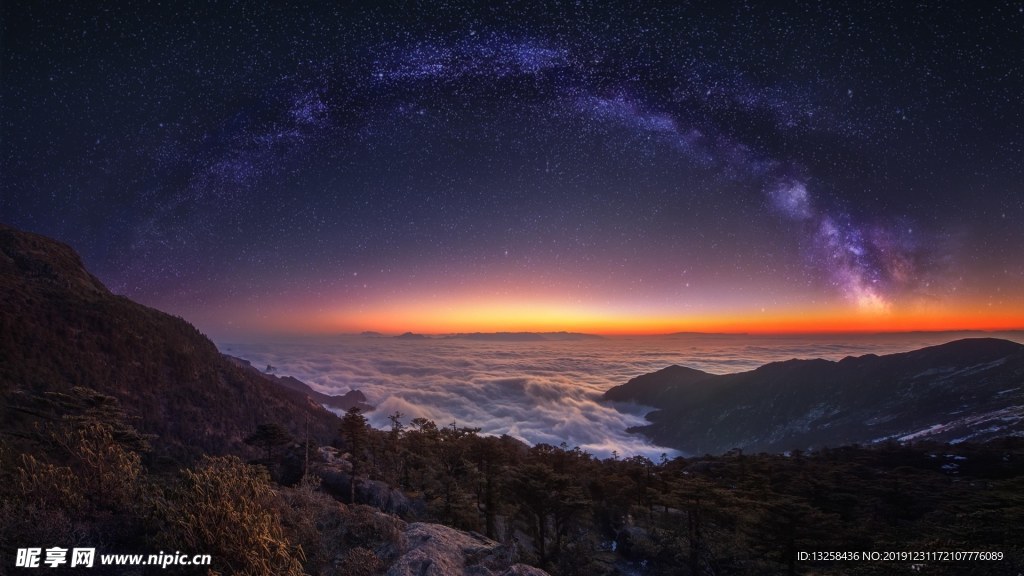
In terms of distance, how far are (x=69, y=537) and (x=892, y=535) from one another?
36.0 meters

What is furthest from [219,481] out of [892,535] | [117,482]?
[892,535]

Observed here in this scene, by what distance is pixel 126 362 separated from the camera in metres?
110

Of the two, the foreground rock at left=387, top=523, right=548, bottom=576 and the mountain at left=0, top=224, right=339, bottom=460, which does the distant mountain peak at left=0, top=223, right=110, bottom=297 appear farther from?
the foreground rock at left=387, top=523, right=548, bottom=576

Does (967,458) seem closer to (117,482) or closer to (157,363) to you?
(117,482)

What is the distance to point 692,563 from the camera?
2523cm

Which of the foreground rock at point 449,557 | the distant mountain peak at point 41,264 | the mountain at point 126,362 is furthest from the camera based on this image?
the distant mountain peak at point 41,264

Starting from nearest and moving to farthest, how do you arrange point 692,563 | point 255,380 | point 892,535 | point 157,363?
point 892,535 < point 692,563 < point 157,363 < point 255,380

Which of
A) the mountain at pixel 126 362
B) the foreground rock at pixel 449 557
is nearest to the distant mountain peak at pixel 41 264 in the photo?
the mountain at pixel 126 362

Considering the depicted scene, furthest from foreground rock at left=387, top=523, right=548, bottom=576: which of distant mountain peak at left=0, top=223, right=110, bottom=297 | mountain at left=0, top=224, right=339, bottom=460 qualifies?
distant mountain peak at left=0, top=223, right=110, bottom=297

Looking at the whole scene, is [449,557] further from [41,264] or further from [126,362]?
[41,264]

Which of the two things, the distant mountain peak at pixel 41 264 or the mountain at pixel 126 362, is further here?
the distant mountain peak at pixel 41 264

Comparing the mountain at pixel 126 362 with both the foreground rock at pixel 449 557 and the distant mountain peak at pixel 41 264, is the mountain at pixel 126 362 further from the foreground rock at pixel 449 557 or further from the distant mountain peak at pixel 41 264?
the foreground rock at pixel 449 557

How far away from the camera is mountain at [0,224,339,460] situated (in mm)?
90438

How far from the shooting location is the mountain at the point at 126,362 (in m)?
90.4
